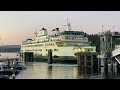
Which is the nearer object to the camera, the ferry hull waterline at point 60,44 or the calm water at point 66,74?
the calm water at point 66,74

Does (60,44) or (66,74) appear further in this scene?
(60,44)

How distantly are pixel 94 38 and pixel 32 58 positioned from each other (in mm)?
8016

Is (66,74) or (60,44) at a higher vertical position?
(60,44)

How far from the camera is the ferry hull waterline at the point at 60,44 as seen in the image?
1055 inches

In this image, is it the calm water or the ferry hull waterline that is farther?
the ferry hull waterline

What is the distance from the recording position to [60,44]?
27.8 m

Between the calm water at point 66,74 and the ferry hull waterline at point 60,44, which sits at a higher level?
the ferry hull waterline at point 60,44

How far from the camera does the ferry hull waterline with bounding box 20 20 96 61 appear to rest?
2680cm

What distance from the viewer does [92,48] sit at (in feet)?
89.4

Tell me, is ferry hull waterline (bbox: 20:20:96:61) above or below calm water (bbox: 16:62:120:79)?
above
